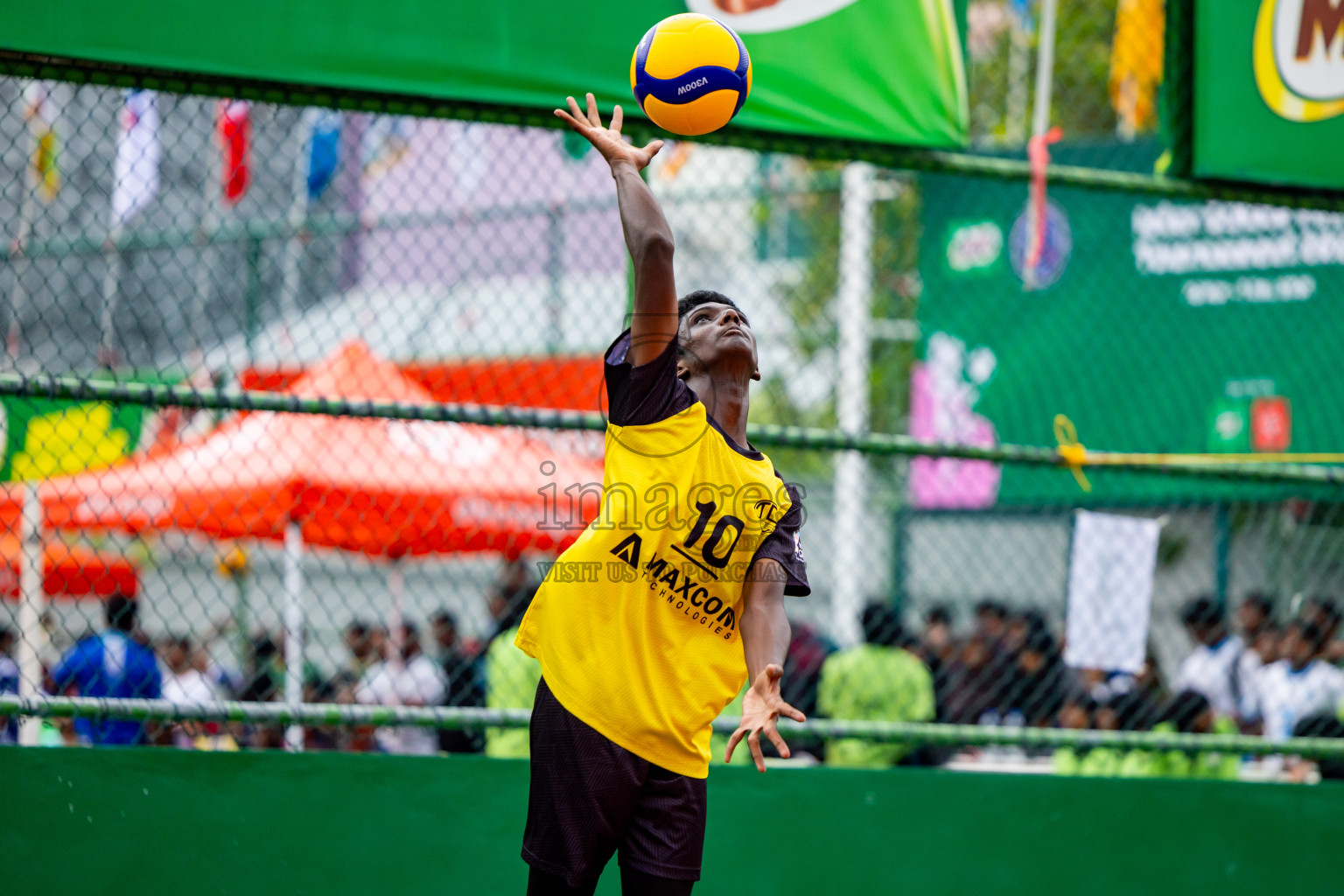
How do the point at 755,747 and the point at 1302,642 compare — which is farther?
the point at 1302,642

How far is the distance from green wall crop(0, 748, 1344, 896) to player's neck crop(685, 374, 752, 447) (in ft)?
5.30

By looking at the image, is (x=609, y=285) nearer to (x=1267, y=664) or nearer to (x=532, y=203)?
(x=532, y=203)

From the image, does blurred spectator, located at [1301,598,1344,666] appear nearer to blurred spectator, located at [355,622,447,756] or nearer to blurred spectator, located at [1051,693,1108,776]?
blurred spectator, located at [1051,693,1108,776]

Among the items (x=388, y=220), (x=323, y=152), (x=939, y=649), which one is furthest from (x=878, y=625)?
(x=323, y=152)

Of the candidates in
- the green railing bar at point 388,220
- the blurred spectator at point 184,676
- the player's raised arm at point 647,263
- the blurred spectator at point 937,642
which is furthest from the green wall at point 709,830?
the green railing bar at point 388,220

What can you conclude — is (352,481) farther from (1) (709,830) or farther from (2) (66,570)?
(2) (66,570)

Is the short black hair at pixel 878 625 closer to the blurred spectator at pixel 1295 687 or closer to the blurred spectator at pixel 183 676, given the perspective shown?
the blurred spectator at pixel 1295 687

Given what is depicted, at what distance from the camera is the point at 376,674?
8867 mm

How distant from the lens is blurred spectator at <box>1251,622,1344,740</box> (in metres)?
7.00

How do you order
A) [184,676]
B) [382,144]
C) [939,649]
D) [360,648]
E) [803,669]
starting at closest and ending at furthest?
[803,669] → [360,648] → [939,649] → [184,676] → [382,144]

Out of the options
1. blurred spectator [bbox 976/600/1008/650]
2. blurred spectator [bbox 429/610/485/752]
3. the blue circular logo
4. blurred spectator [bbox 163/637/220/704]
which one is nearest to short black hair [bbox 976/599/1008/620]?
blurred spectator [bbox 976/600/1008/650]

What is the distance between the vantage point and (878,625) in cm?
687

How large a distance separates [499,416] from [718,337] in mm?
1097

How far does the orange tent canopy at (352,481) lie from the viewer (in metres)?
7.02
